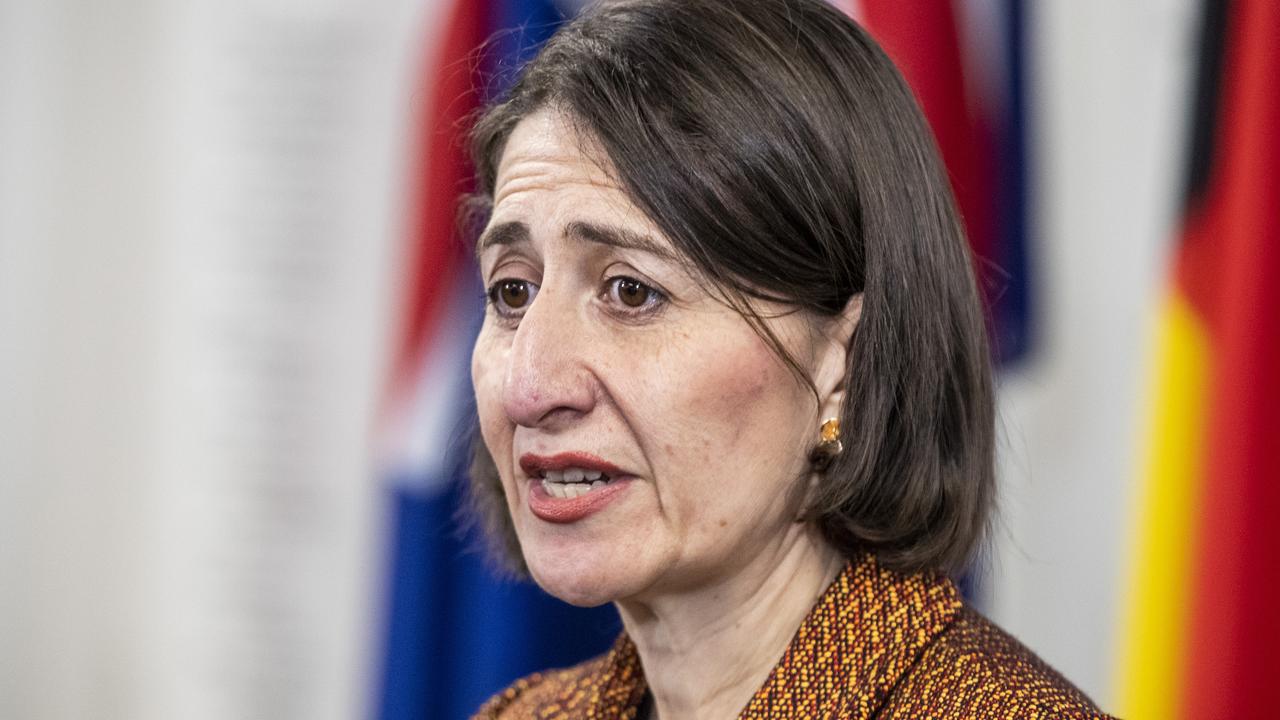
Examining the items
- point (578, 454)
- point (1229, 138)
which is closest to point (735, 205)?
point (578, 454)

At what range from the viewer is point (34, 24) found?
3.32 metres

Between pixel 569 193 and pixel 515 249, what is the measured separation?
0.10 meters

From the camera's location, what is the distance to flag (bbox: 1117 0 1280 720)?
152cm

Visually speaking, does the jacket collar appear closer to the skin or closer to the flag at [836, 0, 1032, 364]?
the skin

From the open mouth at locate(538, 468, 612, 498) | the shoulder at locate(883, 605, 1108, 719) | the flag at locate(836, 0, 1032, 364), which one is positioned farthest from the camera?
the flag at locate(836, 0, 1032, 364)

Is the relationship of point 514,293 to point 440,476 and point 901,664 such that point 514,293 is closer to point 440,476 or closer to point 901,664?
point 901,664

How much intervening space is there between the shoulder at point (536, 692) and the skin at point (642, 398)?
31 cm

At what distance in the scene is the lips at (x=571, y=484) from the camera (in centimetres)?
119

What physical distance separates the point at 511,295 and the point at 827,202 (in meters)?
0.33

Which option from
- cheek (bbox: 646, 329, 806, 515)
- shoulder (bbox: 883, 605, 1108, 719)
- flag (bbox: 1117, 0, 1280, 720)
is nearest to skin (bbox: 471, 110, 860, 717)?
cheek (bbox: 646, 329, 806, 515)

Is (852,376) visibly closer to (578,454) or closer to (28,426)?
(578,454)

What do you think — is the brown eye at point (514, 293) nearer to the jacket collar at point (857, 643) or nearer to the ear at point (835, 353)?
the ear at point (835, 353)

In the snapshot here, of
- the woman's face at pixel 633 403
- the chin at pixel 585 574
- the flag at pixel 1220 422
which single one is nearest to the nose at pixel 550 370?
the woman's face at pixel 633 403

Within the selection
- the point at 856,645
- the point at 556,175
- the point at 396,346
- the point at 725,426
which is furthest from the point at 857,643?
the point at 396,346
